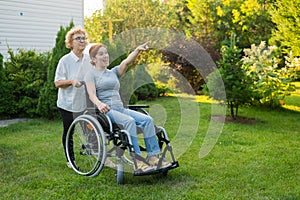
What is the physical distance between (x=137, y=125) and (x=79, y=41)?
3.37 ft

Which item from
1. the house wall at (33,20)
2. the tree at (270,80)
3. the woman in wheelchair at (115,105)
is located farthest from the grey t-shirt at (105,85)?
the house wall at (33,20)

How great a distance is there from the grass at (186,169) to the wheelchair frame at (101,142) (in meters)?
0.13

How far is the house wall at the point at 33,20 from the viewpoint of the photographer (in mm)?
9398

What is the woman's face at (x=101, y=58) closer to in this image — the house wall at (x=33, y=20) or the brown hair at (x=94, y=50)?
the brown hair at (x=94, y=50)

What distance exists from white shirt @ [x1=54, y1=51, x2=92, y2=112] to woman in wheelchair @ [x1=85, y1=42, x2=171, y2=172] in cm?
19

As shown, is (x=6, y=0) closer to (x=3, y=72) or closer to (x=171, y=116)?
(x=3, y=72)

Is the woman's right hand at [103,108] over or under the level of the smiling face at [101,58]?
under

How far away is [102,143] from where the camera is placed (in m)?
3.24

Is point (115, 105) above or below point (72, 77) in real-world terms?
below

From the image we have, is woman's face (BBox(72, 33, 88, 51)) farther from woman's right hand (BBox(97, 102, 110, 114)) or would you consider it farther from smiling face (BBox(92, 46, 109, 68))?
woman's right hand (BBox(97, 102, 110, 114))

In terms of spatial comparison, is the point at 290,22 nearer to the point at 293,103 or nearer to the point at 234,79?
the point at 293,103

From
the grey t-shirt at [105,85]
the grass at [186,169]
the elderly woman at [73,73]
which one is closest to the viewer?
the grass at [186,169]

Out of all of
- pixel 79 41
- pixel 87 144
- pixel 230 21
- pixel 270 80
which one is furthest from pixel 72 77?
pixel 230 21

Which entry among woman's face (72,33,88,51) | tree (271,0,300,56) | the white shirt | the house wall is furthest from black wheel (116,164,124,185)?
the house wall
